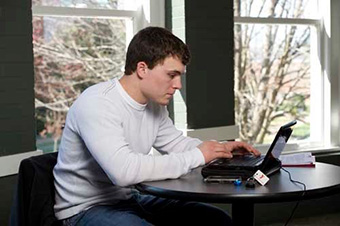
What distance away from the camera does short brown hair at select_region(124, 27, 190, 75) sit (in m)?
2.11

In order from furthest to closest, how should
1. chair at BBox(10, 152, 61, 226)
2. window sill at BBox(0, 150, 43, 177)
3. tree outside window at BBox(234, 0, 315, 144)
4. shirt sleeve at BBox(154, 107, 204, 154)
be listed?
tree outside window at BBox(234, 0, 315, 144) < window sill at BBox(0, 150, 43, 177) < shirt sleeve at BBox(154, 107, 204, 154) < chair at BBox(10, 152, 61, 226)

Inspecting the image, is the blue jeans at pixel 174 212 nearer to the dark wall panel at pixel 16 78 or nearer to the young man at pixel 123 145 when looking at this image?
the young man at pixel 123 145

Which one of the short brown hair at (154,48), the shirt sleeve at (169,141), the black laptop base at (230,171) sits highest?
the short brown hair at (154,48)

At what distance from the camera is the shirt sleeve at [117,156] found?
192 centimetres

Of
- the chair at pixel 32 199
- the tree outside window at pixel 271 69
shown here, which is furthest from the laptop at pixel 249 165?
the tree outside window at pixel 271 69

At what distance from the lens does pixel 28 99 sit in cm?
298

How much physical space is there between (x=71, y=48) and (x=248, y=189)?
1.94m

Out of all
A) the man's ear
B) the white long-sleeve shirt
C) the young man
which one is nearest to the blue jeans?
the young man

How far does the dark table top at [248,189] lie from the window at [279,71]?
2061 millimetres

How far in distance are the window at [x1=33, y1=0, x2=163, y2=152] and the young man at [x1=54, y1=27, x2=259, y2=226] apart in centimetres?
123

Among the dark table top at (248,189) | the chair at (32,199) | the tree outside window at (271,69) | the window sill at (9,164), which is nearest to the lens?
the dark table top at (248,189)

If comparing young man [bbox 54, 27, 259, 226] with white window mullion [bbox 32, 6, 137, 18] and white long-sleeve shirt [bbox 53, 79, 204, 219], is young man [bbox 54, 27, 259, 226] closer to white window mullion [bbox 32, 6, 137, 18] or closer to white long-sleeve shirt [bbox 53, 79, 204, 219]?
white long-sleeve shirt [bbox 53, 79, 204, 219]

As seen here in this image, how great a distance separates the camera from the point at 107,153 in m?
1.93

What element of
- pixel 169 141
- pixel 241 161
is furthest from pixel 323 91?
pixel 241 161
